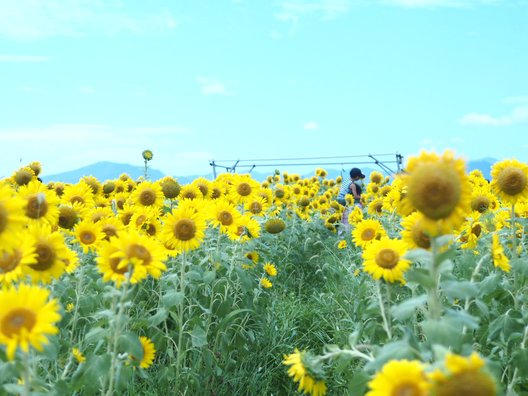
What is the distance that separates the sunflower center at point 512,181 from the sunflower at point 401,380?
2.56m

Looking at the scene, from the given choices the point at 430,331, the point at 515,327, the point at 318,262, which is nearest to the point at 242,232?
the point at 515,327

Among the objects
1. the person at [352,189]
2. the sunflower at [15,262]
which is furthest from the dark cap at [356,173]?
the sunflower at [15,262]

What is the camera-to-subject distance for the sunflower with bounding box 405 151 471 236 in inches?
83.0

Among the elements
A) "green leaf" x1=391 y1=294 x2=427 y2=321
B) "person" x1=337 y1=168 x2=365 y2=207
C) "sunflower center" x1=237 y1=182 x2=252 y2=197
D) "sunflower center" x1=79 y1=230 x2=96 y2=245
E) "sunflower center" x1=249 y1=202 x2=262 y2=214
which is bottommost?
"green leaf" x1=391 y1=294 x2=427 y2=321

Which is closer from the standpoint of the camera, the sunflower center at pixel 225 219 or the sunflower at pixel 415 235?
the sunflower at pixel 415 235

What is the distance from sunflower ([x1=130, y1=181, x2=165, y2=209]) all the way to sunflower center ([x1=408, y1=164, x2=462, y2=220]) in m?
3.36

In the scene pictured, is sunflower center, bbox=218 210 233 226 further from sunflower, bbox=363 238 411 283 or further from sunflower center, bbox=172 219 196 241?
sunflower, bbox=363 238 411 283

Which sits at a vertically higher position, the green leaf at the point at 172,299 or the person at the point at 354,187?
the person at the point at 354,187

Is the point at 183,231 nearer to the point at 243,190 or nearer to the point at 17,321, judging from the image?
the point at 17,321

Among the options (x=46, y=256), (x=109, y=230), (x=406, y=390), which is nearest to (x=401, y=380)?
(x=406, y=390)

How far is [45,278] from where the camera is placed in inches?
110

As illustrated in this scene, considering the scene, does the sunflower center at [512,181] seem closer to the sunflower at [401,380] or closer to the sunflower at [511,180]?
the sunflower at [511,180]

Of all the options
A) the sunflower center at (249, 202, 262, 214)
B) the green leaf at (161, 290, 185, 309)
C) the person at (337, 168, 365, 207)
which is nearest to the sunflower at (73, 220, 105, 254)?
the green leaf at (161, 290, 185, 309)

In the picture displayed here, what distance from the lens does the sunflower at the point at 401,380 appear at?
166 centimetres
